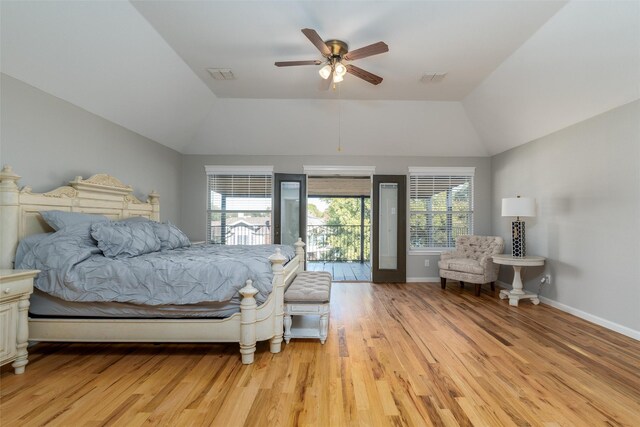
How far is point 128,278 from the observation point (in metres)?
2.47

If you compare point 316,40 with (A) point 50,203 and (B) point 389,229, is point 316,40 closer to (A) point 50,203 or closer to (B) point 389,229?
(A) point 50,203

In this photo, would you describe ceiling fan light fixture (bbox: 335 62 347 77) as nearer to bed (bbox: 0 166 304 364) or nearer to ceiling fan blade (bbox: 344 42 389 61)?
ceiling fan blade (bbox: 344 42 389 61)

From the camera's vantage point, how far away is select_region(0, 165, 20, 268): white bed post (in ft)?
8.06

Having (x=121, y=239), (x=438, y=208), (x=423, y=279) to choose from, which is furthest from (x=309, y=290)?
(x=438, y=208)

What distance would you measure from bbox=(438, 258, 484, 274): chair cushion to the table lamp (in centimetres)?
60

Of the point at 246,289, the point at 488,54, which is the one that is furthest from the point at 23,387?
the point at 488,54

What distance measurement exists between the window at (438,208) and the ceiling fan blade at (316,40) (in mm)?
3647

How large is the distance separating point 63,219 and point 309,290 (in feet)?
7.94

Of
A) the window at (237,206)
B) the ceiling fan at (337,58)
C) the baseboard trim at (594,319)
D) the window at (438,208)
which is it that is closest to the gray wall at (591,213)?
the baseboard trim at (594,319)

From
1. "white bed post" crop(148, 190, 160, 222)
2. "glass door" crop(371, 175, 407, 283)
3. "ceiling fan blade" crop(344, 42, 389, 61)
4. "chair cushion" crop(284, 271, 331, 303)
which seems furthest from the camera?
"glass door" crop(371, 175, 407, 283)

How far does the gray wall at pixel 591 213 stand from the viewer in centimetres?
312

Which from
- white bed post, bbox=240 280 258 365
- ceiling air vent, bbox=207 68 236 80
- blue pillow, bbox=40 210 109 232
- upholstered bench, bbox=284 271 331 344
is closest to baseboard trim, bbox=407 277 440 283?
upholstered bench, bbox=284 271 331 344

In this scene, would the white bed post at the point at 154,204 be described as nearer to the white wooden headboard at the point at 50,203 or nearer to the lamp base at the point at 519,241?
the white wooden headboard at the point at 50,203

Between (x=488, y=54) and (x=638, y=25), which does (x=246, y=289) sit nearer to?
(x=488, y=54)
